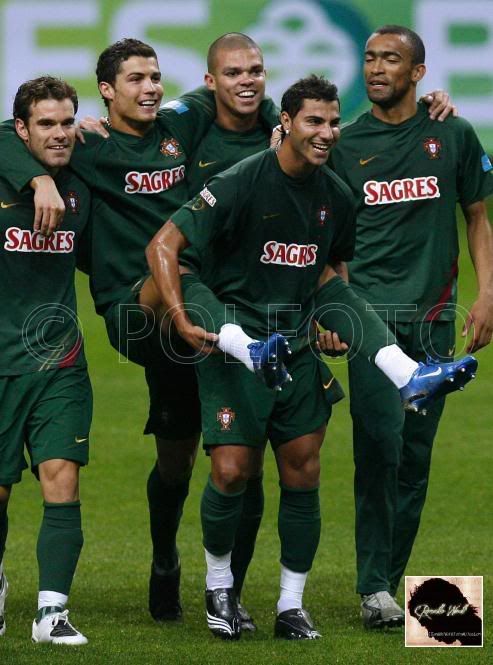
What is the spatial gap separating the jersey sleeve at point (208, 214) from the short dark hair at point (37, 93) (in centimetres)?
71

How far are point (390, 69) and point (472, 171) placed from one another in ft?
1.98

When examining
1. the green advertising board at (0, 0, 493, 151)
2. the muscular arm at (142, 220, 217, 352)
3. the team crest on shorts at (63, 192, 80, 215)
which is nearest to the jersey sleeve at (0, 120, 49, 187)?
the team crest on shorts at (63, 192, 80, 215)

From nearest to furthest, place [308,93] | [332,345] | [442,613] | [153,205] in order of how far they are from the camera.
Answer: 1. [442,613]
2. [308,93]
3. [332,345]
4. [153,205]

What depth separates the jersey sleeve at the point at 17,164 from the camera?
5805 millimetres

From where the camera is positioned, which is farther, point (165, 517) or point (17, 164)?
point (165, 517)

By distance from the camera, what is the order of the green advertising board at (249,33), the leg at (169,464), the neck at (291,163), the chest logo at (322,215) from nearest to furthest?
the neck at (291,163)
the chest logo at (322,215)
the leg at (169,464)
the green advertising board at (249,33)

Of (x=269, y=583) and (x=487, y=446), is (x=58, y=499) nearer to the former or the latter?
(x=269, y=583)

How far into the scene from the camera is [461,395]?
1261 cm

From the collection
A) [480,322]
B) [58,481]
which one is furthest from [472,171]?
[58,481]

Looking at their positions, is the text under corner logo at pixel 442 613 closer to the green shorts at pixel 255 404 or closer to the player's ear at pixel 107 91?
the green shorts at pixel 255 404

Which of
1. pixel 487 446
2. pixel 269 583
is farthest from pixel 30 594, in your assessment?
pixel 487 446

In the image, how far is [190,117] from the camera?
660 centimetres

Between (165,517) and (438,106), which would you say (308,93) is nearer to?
(438,106)

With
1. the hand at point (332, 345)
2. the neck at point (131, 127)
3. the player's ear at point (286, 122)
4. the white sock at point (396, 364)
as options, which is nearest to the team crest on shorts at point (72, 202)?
the neck at point (131, 127)
